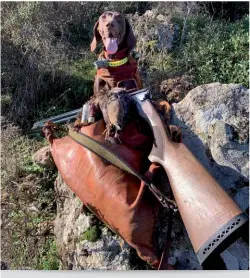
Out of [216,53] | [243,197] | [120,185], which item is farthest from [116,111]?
[216,53]

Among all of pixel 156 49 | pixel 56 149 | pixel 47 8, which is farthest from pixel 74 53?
pixel 56 149

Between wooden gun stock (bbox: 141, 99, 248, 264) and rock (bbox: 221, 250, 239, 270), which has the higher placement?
wooden gun stock (bbox: 141, 99, 248, 264)

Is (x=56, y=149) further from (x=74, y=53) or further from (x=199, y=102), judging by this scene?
(x=74, y=53)

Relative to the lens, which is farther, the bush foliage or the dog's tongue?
the bush foliage

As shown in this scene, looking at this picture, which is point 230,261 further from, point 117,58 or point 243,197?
point 117,58

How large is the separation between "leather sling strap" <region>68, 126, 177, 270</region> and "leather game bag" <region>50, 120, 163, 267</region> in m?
0.03

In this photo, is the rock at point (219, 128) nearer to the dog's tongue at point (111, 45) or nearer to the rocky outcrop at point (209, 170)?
the rocky outcrop at point (209, 170)

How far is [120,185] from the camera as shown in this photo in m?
2.12

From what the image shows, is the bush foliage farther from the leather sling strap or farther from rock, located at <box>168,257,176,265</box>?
rock, located at <box>168,257,176,265</box>

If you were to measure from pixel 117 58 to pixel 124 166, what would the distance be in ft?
2.52

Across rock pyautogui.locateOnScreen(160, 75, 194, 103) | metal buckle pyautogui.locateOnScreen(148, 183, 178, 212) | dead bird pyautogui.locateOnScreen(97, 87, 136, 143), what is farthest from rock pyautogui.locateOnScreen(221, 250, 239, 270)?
rock pyautogui.locateOnScreen(160, 75, 194, 103)

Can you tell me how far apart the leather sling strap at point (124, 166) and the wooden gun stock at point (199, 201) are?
0.07 meters

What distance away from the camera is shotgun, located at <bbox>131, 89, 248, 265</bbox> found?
1.81m

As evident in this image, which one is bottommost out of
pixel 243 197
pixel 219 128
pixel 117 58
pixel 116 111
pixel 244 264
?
pixel 244 264
